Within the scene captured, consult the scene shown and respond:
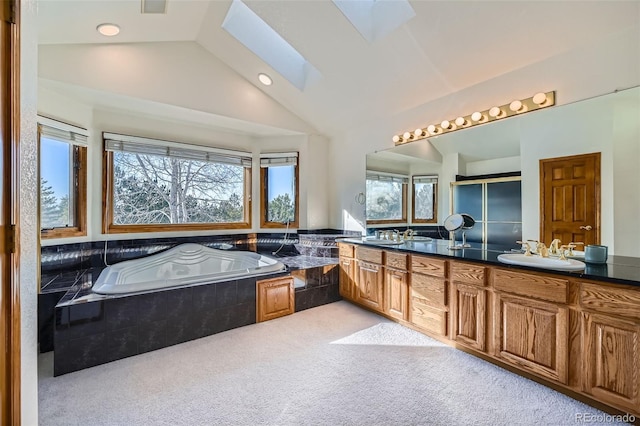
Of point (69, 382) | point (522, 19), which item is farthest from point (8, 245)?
point (522, 19)

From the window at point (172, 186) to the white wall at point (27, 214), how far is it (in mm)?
2444

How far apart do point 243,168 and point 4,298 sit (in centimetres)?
346

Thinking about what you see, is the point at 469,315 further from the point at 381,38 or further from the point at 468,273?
the point at 381,38

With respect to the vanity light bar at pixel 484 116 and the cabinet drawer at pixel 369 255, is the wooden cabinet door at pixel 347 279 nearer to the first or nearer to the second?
the cabinet drawer at pixel 369 255

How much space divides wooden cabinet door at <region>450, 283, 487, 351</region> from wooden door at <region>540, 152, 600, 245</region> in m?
0.69

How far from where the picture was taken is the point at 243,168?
14.1ft

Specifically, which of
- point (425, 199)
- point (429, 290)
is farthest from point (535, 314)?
point (425, 199)

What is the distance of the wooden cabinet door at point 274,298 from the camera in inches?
117

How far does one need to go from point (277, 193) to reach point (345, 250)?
4.69ft

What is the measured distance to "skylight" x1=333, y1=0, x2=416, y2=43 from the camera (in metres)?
2.38

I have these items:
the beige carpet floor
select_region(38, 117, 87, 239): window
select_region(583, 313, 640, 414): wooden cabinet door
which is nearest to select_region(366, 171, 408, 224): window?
the beige carpet floor

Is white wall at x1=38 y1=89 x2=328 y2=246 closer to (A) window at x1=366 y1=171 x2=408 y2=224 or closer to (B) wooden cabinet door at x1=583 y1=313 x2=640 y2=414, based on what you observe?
(A) window at x1=366 y1=171 x2=408 y2=224

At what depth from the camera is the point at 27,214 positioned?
3.61 ft

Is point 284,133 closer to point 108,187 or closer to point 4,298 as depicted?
point 108,187
